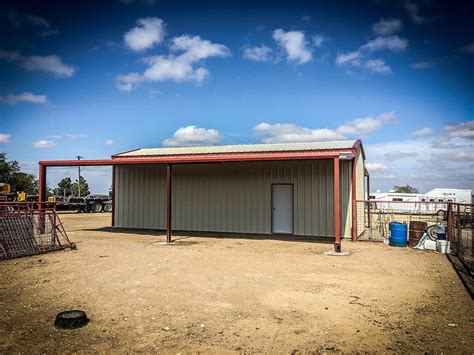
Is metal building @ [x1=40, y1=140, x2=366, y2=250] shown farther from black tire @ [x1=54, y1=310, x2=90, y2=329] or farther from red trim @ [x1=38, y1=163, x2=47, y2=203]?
black tire @ [x1=54, y1=310, x2=90, y2=329]

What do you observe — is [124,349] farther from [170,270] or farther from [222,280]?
[170,270]

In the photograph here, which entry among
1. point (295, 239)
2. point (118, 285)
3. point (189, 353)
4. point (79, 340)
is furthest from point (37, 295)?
point (295, 239)

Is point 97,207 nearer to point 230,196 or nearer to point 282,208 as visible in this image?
point 230,196

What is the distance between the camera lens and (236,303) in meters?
5.63

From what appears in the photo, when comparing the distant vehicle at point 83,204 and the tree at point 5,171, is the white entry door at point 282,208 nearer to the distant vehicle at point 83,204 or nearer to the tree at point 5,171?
the distant vehicle at point 83,204

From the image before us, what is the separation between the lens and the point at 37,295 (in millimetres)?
6012

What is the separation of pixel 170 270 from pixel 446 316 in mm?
5218

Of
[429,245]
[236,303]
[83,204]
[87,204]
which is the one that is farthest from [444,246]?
[83,204]

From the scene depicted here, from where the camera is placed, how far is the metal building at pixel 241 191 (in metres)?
Answer: 13.6

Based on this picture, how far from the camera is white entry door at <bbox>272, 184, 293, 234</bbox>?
14492 millimetres

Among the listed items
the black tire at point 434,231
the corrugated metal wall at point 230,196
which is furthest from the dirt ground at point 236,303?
the corrugated metal wall at point 230,196

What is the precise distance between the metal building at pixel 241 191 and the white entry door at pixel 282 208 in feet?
0.13

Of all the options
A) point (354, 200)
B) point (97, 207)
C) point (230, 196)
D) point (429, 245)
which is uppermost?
point (230, 196)

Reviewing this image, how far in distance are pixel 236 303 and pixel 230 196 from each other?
A: 989 centimetres
